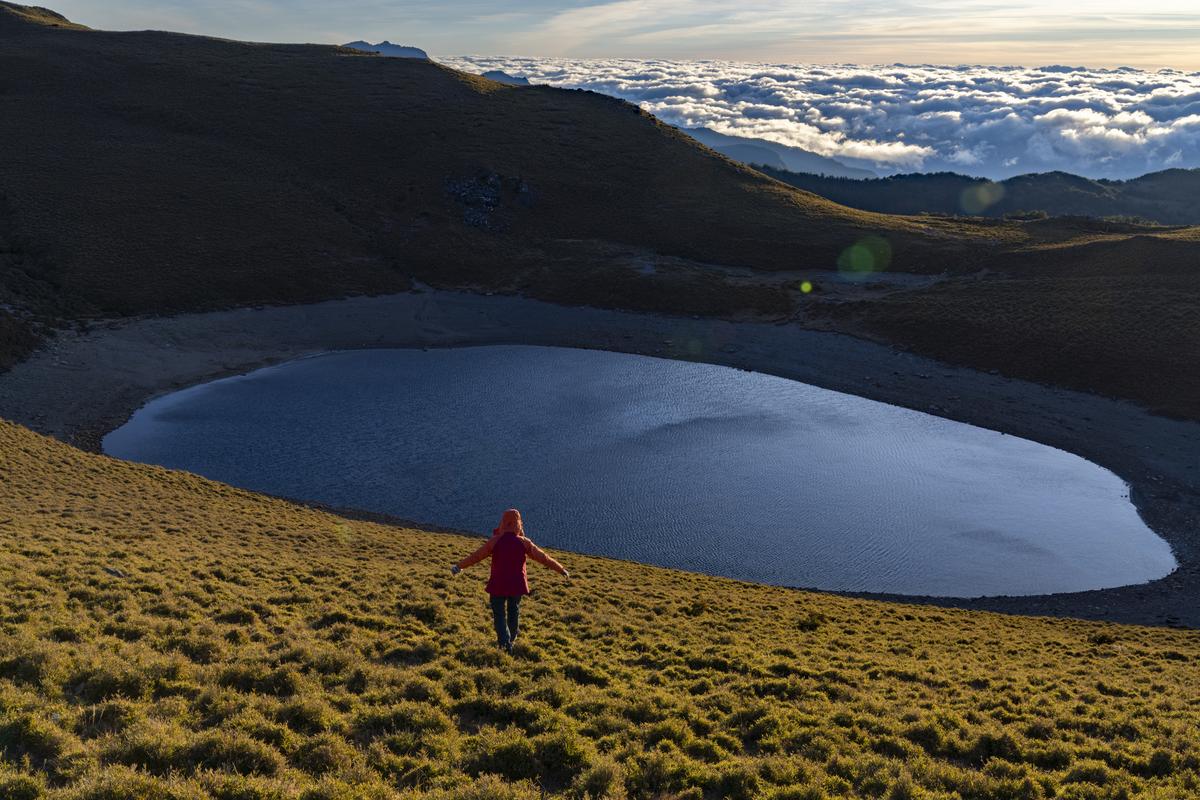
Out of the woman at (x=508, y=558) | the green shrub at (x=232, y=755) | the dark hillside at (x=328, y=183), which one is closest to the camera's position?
the green shrub at (x=232, y=755)

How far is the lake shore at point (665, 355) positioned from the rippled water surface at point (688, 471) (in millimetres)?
1932

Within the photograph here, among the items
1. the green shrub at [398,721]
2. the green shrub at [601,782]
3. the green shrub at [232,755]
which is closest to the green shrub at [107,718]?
the green shrub at [232,755]

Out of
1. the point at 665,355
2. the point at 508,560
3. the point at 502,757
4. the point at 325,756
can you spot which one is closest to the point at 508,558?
the point at 508,560

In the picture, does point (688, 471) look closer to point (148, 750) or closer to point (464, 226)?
point (148, 750)

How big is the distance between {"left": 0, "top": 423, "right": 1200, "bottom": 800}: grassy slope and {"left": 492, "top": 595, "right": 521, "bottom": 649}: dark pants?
503 millimetres

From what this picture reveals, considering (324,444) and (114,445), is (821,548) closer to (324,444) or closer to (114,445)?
(324,444)

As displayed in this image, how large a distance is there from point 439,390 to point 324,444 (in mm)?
14705

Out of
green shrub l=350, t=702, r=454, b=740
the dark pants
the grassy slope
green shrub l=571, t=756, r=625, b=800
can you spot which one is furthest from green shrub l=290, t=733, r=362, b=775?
the dark pants

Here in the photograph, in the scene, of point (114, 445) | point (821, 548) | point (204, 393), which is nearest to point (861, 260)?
point (821, 548)

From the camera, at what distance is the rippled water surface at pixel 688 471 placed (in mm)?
36781

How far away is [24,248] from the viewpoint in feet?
255

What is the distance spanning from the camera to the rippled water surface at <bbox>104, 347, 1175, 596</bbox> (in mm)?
36781

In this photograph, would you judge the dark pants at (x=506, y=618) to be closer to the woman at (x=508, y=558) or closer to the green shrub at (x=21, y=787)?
the woman at (x=508, y=558)

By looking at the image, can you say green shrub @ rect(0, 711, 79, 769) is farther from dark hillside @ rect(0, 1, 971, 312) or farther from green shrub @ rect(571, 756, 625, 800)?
dark hillside @ rect(0, 1, 971, 312)
